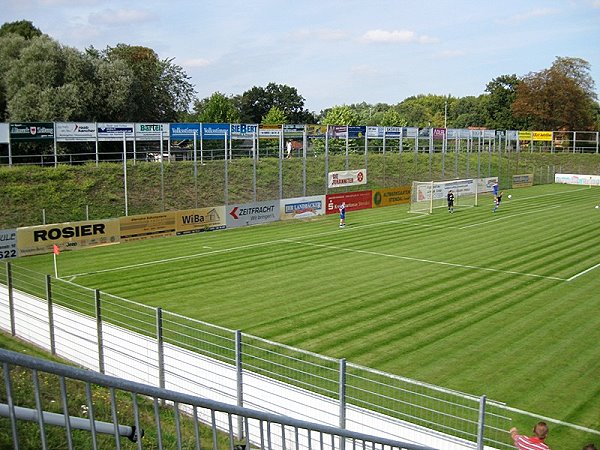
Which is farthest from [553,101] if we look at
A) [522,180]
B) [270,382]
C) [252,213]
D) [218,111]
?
[270,382]

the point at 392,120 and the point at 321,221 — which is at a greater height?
the point at 392,120

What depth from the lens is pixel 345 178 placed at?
48.5 meters

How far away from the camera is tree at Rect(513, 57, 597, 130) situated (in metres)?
95.1

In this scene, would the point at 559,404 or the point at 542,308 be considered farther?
the point at 542,308

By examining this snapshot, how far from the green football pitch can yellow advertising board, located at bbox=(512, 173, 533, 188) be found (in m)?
27.2

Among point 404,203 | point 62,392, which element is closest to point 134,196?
point 404,203

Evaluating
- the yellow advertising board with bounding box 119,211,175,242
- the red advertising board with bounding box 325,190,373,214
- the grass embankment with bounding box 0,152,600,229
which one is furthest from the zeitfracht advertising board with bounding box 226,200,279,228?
the red advertising board with bounding box 325,190,373,214

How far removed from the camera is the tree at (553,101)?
95.1m

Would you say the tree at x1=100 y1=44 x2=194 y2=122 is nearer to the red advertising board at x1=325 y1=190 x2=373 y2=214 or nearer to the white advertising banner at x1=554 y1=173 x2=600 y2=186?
the red advertising board at x1=325 y1=190 x2=373 y2=214

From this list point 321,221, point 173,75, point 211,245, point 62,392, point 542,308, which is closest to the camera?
point 62,392

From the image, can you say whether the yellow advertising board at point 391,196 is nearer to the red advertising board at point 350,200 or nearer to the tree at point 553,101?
the red advertising board at point 350,200

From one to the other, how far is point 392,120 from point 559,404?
79.5 meters

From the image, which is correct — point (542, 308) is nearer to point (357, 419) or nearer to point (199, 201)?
point (357, 419)

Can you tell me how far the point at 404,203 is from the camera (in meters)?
50.0
